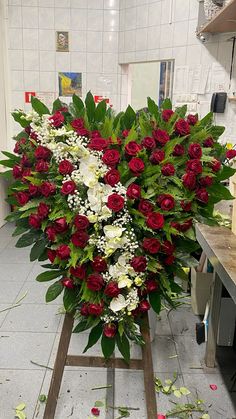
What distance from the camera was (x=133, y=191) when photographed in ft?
4.10

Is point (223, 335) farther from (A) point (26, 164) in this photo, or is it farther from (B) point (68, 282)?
(A) point (26, 164)

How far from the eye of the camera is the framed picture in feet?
14.0

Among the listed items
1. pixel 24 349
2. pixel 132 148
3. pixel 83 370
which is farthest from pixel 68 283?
pixel 24 349

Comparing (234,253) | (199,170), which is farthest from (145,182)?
(234,253)

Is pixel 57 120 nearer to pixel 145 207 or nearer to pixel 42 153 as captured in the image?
pixel 42 153

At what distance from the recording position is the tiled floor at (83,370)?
6.04 ft

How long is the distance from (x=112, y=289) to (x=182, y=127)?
0.62 meters

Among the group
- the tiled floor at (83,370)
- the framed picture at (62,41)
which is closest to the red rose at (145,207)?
the tiled floor at (83,370)

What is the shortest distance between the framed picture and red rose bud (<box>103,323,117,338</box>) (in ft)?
12.2

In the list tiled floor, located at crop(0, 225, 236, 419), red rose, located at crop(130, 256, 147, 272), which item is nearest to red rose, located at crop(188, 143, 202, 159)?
red rose, located at crop(130, 256, 147, 272)

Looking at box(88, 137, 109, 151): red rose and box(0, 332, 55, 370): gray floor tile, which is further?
box(0, 332, 55, 370): gray floor tile

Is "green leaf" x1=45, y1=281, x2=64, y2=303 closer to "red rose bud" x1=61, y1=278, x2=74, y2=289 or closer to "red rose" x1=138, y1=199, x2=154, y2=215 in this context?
"red rose bud" x1=61, y1=278, x2=74, y2=289

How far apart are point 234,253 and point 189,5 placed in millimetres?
2802

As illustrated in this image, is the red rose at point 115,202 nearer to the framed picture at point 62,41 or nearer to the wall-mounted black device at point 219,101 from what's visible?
the wall-mounted black device at point 219,101
